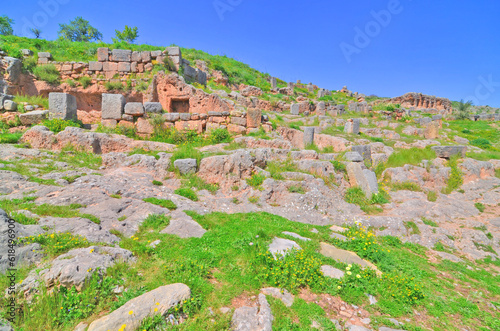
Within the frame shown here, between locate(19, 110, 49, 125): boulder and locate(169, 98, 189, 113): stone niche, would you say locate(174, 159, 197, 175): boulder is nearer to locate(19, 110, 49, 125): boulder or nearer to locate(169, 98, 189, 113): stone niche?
locate(169, 98, 189, 113): stone niche

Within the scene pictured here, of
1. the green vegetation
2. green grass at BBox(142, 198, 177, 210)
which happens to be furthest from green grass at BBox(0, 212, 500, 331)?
the green vegetation

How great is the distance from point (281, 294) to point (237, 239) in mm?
1498

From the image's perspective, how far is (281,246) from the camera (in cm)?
466

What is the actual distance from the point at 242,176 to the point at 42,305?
648 cm

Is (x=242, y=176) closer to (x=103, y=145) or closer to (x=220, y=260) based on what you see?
(x=220, y=260)

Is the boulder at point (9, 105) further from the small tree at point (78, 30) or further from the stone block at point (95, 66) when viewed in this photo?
the small tree at point (78, 30)

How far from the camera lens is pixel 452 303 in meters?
3.96

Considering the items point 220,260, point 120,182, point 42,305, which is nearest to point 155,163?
point 120,182

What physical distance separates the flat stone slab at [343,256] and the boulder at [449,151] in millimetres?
11004

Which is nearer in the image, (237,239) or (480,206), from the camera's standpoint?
(237,239)

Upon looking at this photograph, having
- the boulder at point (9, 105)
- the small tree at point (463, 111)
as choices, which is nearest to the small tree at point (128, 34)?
the boulder at point (9, 105)

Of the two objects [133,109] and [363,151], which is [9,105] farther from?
[363,151]

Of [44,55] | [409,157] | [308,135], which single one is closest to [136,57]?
Result: [44,55]

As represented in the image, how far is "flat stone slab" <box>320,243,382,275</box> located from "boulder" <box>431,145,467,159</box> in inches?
433
